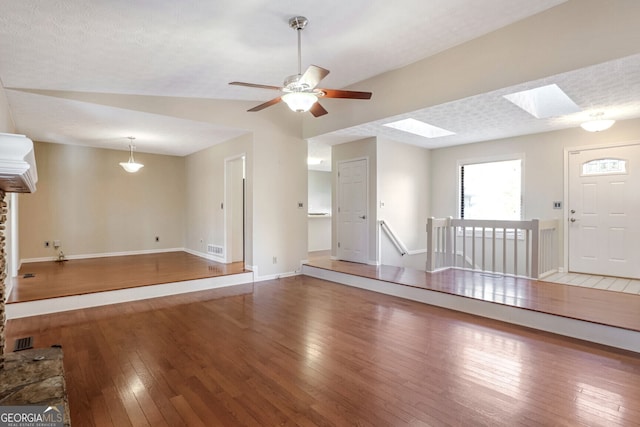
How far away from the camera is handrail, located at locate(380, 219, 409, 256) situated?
6.21m

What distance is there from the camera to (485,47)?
12.1 ft

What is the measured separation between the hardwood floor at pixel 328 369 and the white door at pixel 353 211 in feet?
8.02

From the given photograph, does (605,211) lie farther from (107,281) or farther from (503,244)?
(107,281)

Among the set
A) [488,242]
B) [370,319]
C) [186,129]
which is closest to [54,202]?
[186,129]

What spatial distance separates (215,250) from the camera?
278 inches

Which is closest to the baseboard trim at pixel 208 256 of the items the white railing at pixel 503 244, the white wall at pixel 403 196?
the white wall at pixel 403 196

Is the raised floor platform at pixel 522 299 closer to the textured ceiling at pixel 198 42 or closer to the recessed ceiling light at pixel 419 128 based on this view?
the textured ceiling at pixel 198 42

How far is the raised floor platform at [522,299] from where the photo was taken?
122 inches

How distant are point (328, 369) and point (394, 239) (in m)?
4.08

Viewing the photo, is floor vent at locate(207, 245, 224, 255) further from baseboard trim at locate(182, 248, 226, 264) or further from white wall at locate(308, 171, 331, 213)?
white wall at locate(308, 171, 331, 213)

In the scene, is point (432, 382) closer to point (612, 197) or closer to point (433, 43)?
point (433, 43)

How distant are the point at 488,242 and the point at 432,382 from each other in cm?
486

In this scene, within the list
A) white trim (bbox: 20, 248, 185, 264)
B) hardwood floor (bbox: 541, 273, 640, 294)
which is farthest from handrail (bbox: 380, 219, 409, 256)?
white trim (bbox: 20, 248, 185, 264)

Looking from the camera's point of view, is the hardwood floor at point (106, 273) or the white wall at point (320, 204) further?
the white wall at point (320, 204)
